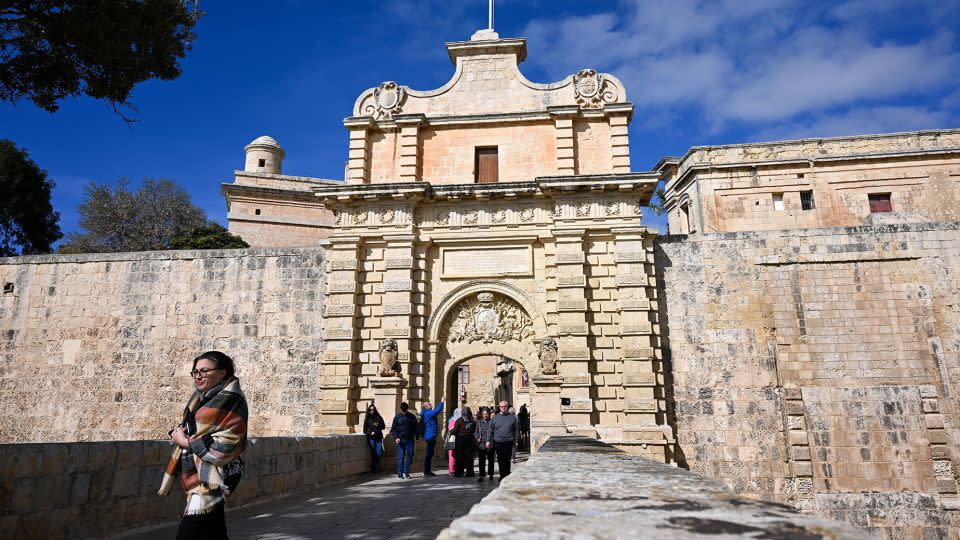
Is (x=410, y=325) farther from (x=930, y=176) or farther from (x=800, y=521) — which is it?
(x=930, y=176)

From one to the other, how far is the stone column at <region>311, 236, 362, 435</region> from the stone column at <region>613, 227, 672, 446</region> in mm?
5874

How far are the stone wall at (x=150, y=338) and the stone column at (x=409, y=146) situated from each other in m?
2.87

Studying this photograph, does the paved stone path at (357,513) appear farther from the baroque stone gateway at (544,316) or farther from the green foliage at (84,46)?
the green foliage at (84,46)

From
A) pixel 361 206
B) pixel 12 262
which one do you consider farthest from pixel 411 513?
pixel 12 262

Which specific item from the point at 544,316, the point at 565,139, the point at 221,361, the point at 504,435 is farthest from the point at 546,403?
the point at 221,361

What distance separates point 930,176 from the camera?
21.0 meters

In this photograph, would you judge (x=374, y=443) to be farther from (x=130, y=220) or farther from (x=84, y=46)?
(x=130, y=220)

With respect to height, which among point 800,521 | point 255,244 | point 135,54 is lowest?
point 800,521

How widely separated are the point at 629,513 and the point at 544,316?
11689mm

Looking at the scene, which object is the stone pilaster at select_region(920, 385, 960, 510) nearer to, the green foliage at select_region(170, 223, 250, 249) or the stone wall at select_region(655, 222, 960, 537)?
the stone wall at select_region(655, 222, 960, 537)

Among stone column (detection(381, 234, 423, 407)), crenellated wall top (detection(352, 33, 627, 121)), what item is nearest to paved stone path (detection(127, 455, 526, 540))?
stone column (detection(381, 234, 423, 407))

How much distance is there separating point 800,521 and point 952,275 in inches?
609

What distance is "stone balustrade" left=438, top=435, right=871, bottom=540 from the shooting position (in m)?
1.55

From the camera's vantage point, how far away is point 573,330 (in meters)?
13.0
